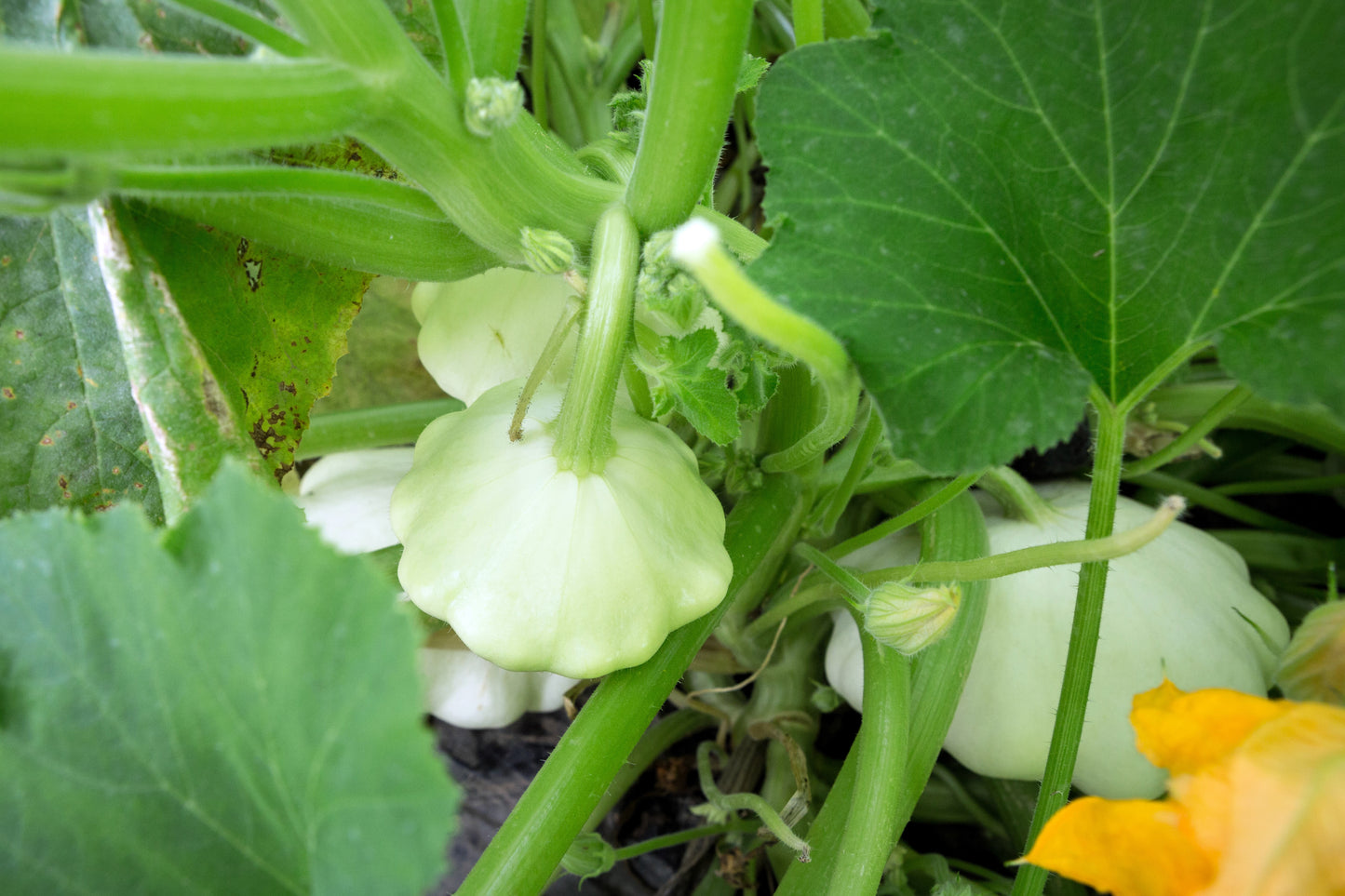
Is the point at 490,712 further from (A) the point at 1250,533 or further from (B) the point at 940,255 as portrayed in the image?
(A) the point at 1250,533

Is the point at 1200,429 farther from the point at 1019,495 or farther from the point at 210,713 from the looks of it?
the point at 210,713

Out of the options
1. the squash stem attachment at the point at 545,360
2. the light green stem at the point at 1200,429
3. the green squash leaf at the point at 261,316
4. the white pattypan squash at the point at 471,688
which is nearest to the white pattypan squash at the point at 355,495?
the white pattypan squash at the point at 471,688

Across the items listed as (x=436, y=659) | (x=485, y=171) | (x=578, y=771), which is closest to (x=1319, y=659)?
(x=578, y=771)

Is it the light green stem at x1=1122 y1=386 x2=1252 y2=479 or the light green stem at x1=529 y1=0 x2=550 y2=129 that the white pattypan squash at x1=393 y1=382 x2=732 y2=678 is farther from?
the light green stem at x1=529 y1=0 x2=550 y2=129

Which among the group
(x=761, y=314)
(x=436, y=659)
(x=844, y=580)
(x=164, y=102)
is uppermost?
(x=164, y=102)

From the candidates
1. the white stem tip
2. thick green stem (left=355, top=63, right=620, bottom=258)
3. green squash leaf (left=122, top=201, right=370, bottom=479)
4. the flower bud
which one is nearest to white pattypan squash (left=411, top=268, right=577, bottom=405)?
green squash leaf (left=122, top=201, right=370, bottom=479)

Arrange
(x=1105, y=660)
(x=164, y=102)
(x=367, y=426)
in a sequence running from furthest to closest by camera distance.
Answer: (x=367, y=426), (x=1105, y=660), (x=164, y=102)
